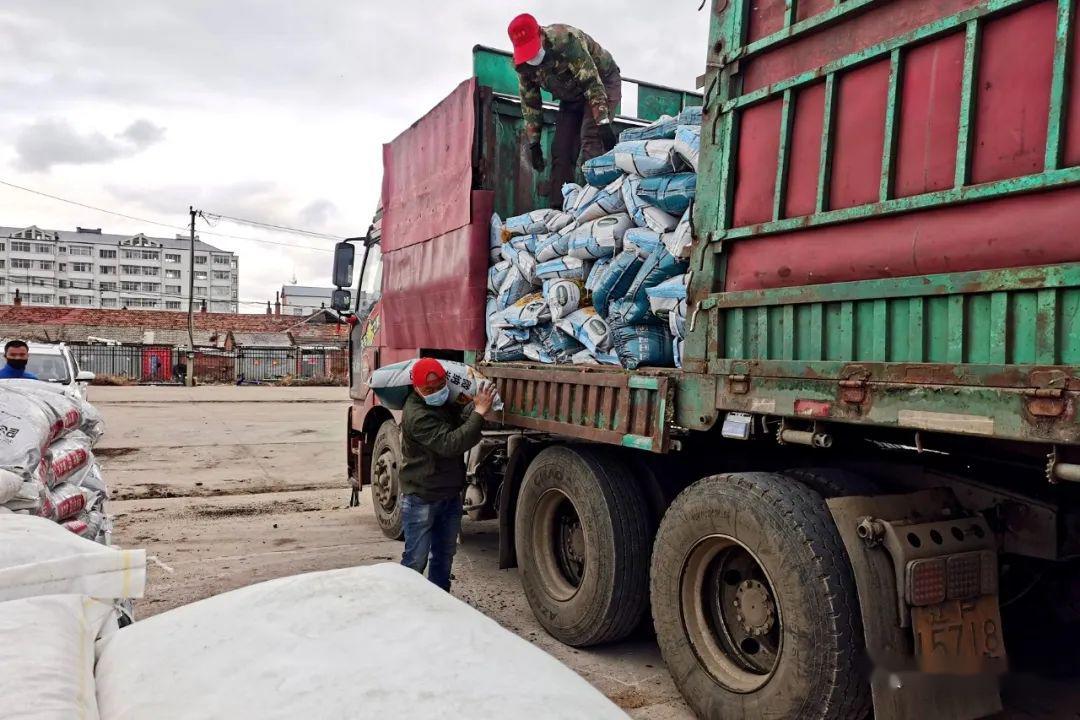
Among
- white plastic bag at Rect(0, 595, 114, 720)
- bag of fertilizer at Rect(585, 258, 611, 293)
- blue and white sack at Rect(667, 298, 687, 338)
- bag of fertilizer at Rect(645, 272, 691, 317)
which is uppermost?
bag of fertilizer at Rect(585, 258, 611, 293)

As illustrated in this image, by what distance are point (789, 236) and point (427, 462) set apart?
2.46 meters

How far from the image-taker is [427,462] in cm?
438

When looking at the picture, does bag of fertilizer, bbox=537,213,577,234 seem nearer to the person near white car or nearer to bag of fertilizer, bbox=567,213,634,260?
bag of fertilizer, bbox=567,213,634,260

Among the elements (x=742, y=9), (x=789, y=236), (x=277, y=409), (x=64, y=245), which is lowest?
(x=277, y=409)

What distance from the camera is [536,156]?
5.38 meters

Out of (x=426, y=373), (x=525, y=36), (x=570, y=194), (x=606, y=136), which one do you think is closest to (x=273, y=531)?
(x=426, y=373)

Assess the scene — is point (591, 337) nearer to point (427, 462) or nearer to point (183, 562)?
point (427, 462)

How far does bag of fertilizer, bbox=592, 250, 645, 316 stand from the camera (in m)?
3.75

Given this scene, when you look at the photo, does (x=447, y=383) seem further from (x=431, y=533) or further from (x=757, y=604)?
(x=757, y=604)

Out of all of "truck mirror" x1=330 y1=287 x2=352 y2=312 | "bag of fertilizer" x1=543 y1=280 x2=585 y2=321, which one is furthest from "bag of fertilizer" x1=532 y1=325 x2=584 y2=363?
"truck mirror" x1=330 y1=287 x2=352 y2=312

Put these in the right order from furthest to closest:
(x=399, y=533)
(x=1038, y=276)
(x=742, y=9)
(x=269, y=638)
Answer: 1. (x=399, y=533)
2. (x=742, y=9)
3. (x=1038, y=276)
4. (x=269, y=638)

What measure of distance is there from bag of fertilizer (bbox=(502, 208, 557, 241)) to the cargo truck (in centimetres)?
126

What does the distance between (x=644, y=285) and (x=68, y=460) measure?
351 cm

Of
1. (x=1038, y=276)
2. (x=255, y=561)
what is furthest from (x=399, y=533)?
(x=1038, y=276)
